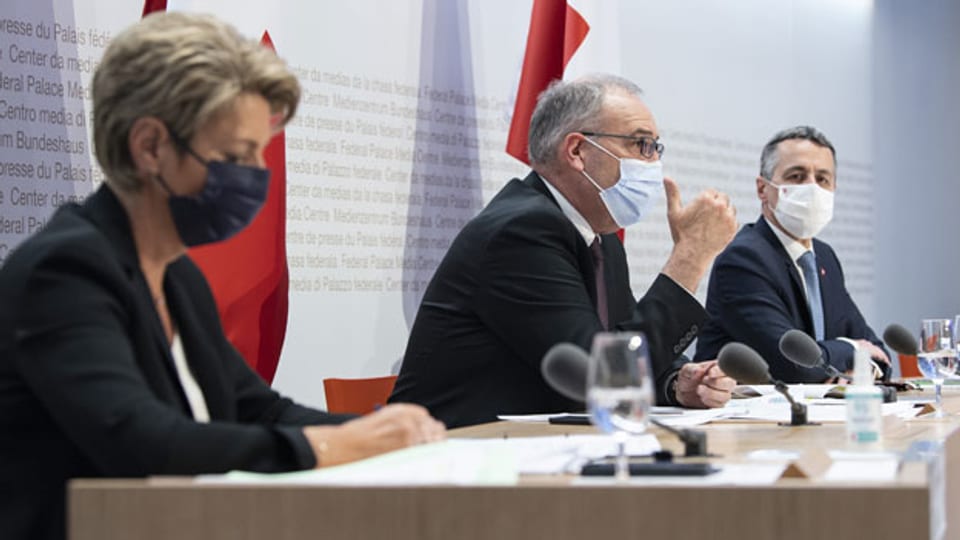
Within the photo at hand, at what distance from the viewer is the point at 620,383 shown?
1613 millimetres

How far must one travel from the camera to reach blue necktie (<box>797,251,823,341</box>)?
491cm

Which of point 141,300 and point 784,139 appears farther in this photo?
point 784,139

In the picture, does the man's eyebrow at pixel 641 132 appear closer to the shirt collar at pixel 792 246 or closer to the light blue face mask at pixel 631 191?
the light blue face mask at pixel 631 191

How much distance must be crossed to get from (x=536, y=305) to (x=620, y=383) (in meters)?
1.44

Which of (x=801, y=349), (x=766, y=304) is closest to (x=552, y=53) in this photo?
(x=766, y=304)

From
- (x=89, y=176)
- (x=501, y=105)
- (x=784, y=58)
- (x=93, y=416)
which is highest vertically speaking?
(x=784, y=58)

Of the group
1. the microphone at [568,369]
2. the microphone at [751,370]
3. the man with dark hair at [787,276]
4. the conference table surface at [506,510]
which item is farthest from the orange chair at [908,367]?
the conference table surface at [506,510]

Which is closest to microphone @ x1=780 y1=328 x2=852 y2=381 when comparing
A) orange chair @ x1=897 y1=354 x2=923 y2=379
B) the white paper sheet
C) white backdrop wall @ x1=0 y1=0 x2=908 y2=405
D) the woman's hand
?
the white paper sheet

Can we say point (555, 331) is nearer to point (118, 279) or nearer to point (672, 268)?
point (672, 268)

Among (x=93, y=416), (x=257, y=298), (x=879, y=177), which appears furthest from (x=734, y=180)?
(x=93, y=416)

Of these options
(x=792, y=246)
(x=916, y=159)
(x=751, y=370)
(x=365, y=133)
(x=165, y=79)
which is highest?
(x=916, y=159)

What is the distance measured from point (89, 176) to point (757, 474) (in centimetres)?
233

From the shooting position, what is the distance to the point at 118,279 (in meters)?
1.77

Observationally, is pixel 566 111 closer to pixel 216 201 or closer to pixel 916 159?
pixel 216 201
